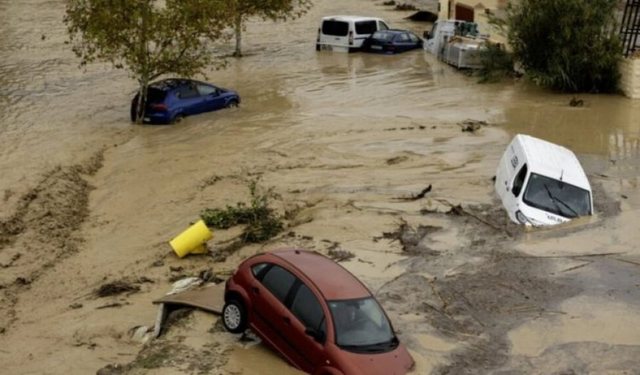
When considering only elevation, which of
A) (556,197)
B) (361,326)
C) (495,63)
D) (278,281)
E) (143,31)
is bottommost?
(495,63)

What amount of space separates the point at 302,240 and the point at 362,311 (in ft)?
16.7

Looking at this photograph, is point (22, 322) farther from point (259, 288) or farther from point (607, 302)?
point (607, 302)

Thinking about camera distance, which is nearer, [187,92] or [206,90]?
[187,92]

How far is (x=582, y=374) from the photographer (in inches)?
444

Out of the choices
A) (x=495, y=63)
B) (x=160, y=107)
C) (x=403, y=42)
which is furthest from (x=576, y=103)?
(x=160, y=107)

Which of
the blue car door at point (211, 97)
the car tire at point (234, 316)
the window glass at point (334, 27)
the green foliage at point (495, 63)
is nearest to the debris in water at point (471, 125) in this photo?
the green foliage at point (495, 63)

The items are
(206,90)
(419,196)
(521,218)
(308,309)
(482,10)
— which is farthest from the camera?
(482,10)

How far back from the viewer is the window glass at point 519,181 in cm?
1694

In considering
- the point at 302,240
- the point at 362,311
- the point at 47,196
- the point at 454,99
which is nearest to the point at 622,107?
the point at 454,99

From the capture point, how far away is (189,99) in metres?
25.9

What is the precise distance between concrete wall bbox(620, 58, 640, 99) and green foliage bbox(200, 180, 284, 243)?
1566 cm

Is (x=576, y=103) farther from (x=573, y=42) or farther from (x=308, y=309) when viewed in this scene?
(x=308, y=309)

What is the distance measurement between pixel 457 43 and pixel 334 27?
5672mm

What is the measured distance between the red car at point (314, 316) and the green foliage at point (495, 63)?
2188 centimetres
